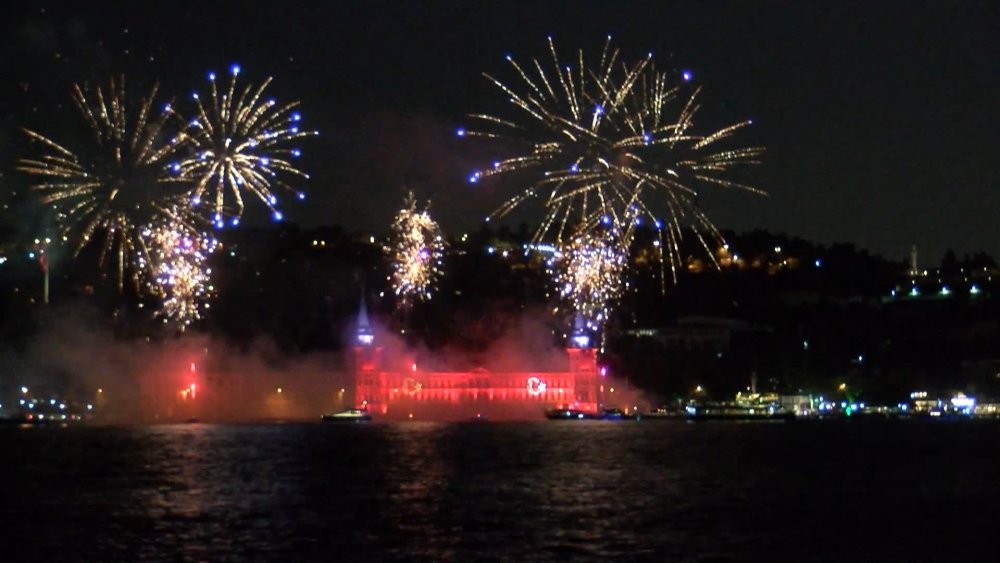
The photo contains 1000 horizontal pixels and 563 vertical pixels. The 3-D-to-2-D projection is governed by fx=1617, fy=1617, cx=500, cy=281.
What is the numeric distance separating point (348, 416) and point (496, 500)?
218 ft

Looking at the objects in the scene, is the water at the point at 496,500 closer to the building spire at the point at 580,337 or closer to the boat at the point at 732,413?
the building spire at the point at 580,337

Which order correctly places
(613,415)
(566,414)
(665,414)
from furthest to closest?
(613,415)
(665,414)
(566,414)

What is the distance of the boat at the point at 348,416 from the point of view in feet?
355

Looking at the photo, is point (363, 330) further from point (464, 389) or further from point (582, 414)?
point (582, 414)

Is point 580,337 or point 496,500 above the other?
point 580,337

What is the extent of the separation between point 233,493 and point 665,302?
96.1 m

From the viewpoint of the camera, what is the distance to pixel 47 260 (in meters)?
94.6

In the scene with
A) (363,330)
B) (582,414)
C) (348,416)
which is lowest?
(582,414)

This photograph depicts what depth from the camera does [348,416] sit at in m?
108

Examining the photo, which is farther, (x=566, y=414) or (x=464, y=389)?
(x=464, y=389)

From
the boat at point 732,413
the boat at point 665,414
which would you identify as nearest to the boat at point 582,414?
the boat at point 665,414

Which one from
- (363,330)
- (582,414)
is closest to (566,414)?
(582,414)

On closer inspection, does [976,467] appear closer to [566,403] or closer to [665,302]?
[566,403]

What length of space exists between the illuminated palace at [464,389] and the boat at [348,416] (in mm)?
4073
